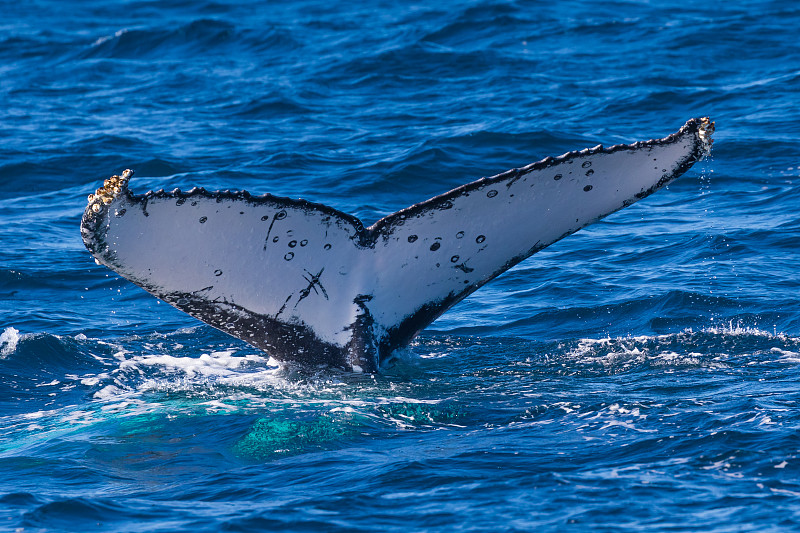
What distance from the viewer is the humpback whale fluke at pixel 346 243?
6438 millimetres

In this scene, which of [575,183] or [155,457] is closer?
[575,183]

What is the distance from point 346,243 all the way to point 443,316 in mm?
4198

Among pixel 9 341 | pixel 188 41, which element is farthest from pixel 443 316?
pixel 188 41

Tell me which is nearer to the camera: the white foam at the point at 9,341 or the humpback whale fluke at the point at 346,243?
the humpback whale fluke at the point at 346,243

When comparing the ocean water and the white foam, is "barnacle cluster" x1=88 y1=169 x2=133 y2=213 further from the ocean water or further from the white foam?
the white foam

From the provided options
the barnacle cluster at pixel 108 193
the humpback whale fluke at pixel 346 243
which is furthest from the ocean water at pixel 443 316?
the barnacle cluster at pixel 108 193

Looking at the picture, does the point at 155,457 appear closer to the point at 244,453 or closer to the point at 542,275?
the point at 244,453

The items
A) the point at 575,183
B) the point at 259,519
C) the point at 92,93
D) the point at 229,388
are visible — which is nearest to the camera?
the point at 259,519

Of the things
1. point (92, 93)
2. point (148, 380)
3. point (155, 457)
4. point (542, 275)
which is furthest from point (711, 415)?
point (92, 93)

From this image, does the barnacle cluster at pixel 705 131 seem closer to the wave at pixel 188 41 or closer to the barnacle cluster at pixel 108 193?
the barnacle cluster at pixel 108 193

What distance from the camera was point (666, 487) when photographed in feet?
20.5

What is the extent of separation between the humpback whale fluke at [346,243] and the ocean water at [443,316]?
2.26ft

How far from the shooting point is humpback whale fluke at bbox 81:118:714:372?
644 centimetres

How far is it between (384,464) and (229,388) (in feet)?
6.43
